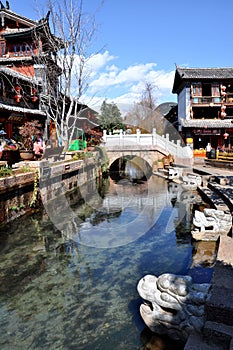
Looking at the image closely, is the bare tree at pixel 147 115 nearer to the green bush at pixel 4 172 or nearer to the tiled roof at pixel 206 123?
the tiled roof at pixel 206 123

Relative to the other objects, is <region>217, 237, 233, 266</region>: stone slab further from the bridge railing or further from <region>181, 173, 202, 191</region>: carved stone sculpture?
the bridge railing

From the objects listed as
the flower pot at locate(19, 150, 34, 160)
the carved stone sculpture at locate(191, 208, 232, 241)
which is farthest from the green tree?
the carved stone sculpture at locate(191, 208, 232, 241)

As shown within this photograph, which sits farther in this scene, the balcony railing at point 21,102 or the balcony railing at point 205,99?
the balcony railing at point 205,99

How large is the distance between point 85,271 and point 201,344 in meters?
3.16

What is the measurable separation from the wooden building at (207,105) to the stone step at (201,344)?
22176 mm

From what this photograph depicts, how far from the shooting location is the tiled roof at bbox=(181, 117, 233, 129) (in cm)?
2377

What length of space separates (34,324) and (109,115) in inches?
1285

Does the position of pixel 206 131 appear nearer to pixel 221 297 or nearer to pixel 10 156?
pixel 10 156

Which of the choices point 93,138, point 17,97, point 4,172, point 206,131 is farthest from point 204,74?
point 4,172

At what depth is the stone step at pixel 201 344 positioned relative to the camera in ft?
8.61

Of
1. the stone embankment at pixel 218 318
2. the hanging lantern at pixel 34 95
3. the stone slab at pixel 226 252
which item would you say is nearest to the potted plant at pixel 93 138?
the hanging lantern at pixel 34 95

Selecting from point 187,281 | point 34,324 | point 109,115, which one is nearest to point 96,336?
point 34,324

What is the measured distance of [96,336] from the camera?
364cm

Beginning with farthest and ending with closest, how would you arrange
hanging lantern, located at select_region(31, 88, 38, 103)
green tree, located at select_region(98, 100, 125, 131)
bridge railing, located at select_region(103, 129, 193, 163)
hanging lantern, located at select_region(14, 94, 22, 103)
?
green tree, located at select_region(98, 100, 125, 131) → bridge railing, located at select_region(103, 129, 193, 163) → hanging lantern, located at select_region(31, 88, 38, 103) → hanging lantern, located at select_region(14, 94, 22, 103)
